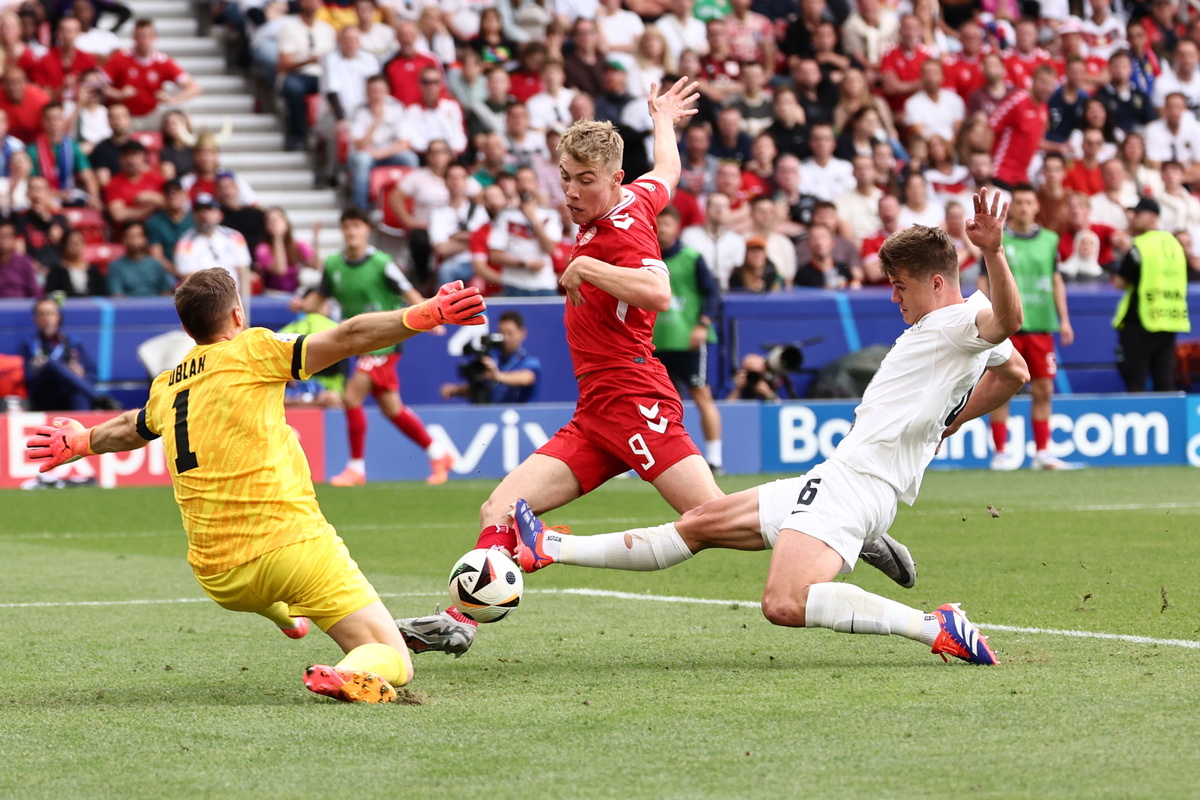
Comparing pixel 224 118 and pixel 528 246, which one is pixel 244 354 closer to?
pixel 528 246

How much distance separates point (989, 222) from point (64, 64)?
48.9 feet

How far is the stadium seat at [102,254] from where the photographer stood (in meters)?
16.8

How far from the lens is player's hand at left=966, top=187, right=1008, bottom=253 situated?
5695 millimetres

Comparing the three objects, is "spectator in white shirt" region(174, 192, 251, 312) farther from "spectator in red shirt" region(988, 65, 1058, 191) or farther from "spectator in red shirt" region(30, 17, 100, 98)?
"spectator in red shirt" region(988, 65, 1058, 191)

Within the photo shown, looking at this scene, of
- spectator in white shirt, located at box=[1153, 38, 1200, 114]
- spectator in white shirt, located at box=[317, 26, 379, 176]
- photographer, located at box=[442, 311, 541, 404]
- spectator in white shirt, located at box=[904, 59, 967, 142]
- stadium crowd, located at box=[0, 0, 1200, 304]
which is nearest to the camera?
photographer, located at box=[442, 311, 541, 404]

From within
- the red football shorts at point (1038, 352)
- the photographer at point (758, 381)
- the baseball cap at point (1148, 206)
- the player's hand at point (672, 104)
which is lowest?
the photographer at point (758, 381)

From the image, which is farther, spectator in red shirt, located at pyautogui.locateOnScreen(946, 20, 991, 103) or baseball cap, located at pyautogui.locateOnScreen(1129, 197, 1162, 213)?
spectator in red shirt, located at pyautogui.locateOnScreen(946, 20, 991, 103)

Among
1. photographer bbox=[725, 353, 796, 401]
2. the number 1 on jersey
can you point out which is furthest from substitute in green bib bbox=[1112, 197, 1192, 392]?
the number 1 on jersey

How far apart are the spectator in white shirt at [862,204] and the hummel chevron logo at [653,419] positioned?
12.5 meters

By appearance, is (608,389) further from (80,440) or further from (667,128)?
(80,440)

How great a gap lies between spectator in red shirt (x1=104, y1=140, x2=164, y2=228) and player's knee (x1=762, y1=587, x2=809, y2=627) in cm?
1243

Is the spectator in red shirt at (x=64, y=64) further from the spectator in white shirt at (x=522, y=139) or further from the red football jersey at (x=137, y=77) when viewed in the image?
the spectator in white shirt at (x=522, y=139)

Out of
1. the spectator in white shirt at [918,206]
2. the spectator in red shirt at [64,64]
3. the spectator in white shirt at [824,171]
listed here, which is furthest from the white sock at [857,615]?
the spectator in red shirt at [64,64]

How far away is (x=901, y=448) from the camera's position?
6.16 meters
